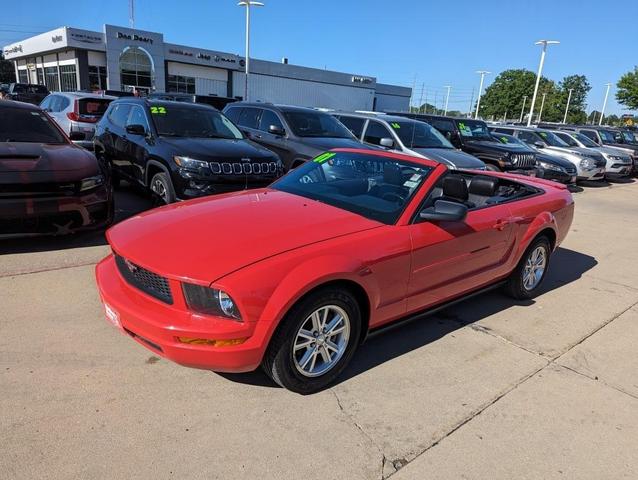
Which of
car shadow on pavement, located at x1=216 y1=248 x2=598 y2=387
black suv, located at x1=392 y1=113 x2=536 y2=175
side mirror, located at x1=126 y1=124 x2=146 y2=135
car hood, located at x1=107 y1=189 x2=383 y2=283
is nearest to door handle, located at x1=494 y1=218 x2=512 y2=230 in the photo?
car shadow on pavement, located at x1=216 y1=248 x2=598 y2=387

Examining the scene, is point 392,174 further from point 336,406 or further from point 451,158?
point 451,158

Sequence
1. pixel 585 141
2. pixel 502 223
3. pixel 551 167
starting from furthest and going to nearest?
pixel 585 141
pixel 551 167
pixel 502 223

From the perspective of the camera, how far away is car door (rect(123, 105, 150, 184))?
7.18 metres

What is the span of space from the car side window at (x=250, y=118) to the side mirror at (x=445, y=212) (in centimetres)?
701

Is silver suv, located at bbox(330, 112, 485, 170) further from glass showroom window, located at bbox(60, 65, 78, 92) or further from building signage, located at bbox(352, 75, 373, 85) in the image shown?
building signage, located at bbox(352, 75, 373, 85)

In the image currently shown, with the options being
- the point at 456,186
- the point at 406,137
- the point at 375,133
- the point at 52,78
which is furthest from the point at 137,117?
the point at 52,78

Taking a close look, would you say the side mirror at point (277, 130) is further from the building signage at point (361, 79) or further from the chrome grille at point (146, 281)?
the building signage at point (361, 79)

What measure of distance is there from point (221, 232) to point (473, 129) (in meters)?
12.3

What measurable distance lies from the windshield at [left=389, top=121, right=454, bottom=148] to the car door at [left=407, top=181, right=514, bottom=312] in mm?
6371

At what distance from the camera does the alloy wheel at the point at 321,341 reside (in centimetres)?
294

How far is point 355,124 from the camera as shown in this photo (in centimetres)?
1133

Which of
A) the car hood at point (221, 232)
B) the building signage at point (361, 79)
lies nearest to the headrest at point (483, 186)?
the car hood at point (221, 232)

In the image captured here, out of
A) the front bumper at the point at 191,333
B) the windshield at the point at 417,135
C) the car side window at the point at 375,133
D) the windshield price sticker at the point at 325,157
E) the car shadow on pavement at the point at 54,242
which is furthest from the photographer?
the car side window at the point at 375,133

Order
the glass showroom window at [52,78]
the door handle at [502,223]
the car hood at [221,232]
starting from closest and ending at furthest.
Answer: the car hood at [221,232] → the door handle at [502,223] → the glass showroom window at [52,78]
